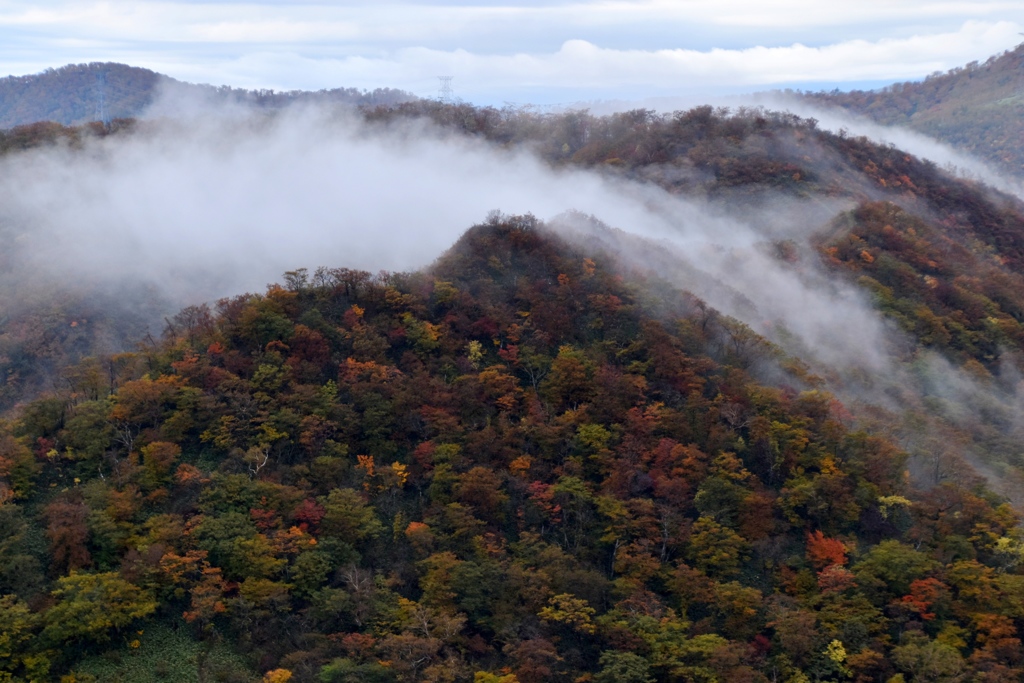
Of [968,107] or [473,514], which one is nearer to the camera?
[473,514]

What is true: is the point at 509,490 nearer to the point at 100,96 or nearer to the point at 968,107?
the point at 100,96

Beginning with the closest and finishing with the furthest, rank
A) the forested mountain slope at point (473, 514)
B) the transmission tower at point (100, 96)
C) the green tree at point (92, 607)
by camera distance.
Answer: the green tree at point (92, 607), the forested mountain slope at point (473, 514), the transmission tower at point (100, 96)

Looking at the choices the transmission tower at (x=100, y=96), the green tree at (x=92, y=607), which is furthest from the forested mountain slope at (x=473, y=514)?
the transmission tower at (x=100, y=96)

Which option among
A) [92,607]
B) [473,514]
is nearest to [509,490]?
[473,514]

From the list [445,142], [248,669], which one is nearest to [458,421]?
[248,669]

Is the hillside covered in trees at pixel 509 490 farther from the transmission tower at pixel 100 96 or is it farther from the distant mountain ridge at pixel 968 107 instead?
the distant mountain ridge at pixel 968 107

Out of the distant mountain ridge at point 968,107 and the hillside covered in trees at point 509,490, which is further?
the distant mountain ridge at point 968,107
